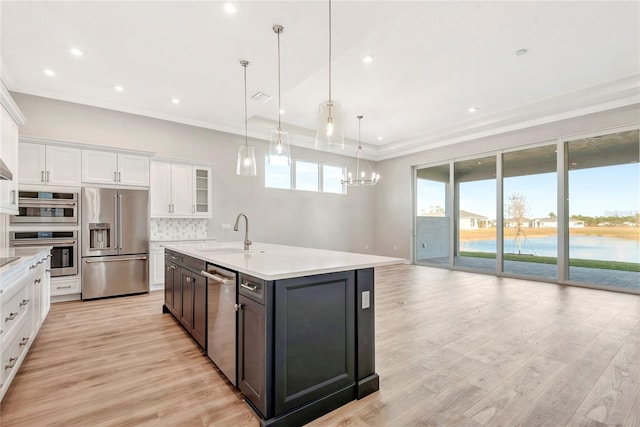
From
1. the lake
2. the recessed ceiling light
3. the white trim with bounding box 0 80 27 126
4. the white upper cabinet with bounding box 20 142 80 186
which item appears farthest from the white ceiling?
the lake

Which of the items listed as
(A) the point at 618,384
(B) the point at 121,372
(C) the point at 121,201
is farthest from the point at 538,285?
(C) the point at 121,201

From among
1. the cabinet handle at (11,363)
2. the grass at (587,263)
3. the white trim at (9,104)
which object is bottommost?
the cabinet handle at (11,363)

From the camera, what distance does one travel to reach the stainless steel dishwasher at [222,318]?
205 cm

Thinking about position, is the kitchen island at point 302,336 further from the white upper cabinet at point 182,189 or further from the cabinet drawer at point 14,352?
the white upper cabinet at point 182,189

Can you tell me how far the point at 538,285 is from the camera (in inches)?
214

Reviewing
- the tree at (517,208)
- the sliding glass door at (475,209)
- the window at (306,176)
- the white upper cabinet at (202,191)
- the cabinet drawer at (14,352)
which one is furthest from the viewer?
the window at (306,176)

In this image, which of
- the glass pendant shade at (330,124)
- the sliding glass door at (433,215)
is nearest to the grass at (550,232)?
the sliding glass door at (433,215)

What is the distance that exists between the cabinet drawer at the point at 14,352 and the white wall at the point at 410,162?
746 cm

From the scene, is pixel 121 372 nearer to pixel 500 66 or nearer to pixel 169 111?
pixel 169 111

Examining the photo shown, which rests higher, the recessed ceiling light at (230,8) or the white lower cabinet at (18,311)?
the recessed ceiling light at (230,8)

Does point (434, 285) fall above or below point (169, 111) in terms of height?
below

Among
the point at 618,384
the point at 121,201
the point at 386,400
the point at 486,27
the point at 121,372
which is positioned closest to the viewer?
the point at 386,400

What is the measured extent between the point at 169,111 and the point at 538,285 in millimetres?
7427

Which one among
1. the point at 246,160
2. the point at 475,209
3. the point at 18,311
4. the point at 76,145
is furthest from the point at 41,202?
the point at 475,209
